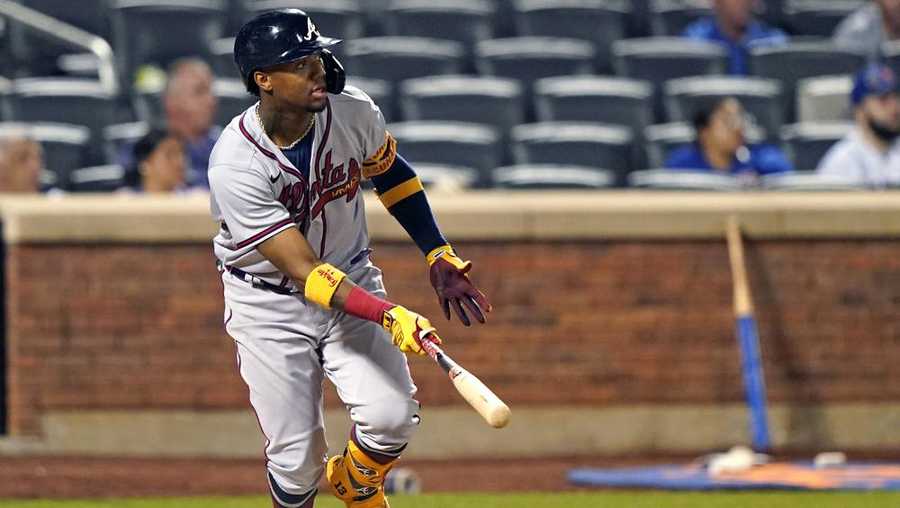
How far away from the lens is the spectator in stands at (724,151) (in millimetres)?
9867

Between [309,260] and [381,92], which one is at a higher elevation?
[309,260]

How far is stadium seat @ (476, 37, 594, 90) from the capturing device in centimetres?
1127

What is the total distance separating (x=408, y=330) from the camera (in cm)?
496

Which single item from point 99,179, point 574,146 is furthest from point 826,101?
point 99,179

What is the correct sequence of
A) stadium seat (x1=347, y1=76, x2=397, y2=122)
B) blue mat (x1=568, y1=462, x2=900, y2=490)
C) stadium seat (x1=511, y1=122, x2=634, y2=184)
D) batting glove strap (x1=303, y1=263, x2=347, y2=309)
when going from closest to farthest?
batting glove strap (x1=303, y1=263, x2=347, y2=309), blue mat (x1=568, y1=462, x2=900, y2=490), stadium seat (x1=511, y1=122, x2=634, y2=184), stadium seat (x1=347, y1=76, x2=397, y2=122)

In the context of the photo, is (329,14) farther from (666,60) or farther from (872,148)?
(872,148)

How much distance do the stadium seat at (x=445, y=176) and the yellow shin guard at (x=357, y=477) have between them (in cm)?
372

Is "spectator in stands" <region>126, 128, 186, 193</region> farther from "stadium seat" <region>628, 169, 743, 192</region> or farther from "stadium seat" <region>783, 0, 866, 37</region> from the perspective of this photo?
"stadium seat" <region>783, 0, 866, 37</region>

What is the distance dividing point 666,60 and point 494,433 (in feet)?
10.7

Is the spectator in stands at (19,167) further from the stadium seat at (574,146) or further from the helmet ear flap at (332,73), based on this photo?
the helmet ear flap at (332,73)

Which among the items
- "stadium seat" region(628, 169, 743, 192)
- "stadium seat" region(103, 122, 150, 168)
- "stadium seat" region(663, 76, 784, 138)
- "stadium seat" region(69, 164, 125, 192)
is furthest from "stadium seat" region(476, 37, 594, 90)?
"stadium seat" region(69, 164, 125, 192)

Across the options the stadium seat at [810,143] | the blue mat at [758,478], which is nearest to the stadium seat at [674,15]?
the stadium seat at [810,143]

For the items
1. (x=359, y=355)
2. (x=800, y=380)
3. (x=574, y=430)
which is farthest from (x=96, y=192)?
(x=359, y=355)

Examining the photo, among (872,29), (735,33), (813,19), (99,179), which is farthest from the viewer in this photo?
(813,19)
